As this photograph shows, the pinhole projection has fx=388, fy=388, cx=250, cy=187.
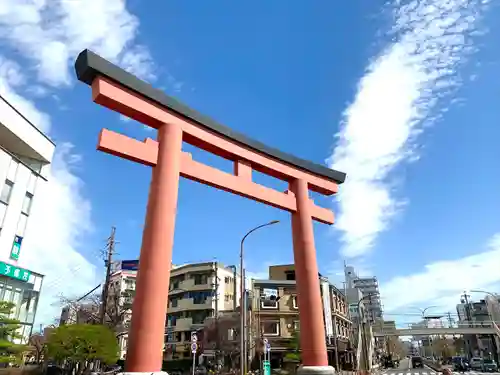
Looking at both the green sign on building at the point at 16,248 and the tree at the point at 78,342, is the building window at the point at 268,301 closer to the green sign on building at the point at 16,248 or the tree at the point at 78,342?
the tree at the point at 78,342

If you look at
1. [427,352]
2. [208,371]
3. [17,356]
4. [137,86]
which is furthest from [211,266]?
[427,352]

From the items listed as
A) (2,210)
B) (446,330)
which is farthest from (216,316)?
(446,330)

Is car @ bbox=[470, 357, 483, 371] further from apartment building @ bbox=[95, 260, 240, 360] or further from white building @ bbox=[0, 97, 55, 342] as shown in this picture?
white building @ bbox=[0, 97, 55, 342]

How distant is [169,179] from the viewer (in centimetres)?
835

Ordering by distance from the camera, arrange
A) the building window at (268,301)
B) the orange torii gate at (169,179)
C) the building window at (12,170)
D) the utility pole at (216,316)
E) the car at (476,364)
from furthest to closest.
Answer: the car at (476,364)
the building window at (268,301)
the utility pole at (216,316)
the building window at (12,170)
the orange torii gate at (169,179)

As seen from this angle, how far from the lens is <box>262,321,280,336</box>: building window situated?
35406 millimetres

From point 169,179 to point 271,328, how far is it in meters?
30.7

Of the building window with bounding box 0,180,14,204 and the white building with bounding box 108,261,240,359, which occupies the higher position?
the building window with bounding box 0,180,14,204

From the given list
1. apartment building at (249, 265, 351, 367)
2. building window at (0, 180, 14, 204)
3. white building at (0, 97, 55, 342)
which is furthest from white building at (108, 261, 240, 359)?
building window at (0, 180, 14, 204)

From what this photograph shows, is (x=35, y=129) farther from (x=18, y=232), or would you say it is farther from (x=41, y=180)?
(x=18, y=232)

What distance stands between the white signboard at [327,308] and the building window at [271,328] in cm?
593

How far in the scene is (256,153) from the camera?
11.0 m

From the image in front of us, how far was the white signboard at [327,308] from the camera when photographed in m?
39.3

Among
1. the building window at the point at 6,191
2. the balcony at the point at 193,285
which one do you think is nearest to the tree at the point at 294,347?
the balcony at the point at 193,285
